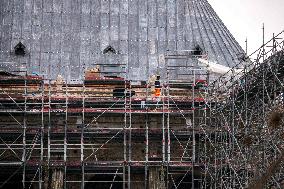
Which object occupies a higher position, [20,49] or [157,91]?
[20,49]

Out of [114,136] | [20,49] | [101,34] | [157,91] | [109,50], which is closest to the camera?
[114,136]

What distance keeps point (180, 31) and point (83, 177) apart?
12.1 meters

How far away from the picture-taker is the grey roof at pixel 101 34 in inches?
1226

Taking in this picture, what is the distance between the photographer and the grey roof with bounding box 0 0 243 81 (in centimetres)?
3114

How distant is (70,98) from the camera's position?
2659cm

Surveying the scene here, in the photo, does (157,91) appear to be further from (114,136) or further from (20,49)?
(20,49)

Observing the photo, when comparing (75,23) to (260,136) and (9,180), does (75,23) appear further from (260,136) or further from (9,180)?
(260,136)

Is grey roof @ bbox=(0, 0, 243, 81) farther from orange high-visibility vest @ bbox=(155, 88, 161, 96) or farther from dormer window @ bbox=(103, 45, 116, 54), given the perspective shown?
orange high-visibility vest @ bbox=(155, 88, 161, 96)

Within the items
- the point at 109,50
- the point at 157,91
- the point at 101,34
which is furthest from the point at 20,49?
the point at 157,91

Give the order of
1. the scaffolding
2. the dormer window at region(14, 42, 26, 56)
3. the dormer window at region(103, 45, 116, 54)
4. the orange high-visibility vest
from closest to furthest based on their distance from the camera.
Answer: the scaffolding → the orange high-visibility vest → the dormer window at region(14, 42, 26, 56) → the dormer window at region(103, 45, 116, 54)

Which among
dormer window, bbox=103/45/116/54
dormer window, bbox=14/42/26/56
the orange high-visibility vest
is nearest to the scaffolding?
the orange high-visibility vest

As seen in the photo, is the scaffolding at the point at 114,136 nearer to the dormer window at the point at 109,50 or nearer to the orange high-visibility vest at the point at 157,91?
the orange high-visibility vest at the point at 157,91

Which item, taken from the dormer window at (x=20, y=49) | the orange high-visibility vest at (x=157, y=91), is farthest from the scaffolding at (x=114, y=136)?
the dormer window at (x=20, y=49)

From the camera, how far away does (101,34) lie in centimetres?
3244
